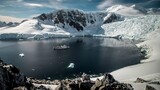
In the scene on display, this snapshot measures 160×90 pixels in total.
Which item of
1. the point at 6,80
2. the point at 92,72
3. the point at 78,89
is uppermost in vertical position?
the point at 6,80

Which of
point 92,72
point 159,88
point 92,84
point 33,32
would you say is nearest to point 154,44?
point 92,72

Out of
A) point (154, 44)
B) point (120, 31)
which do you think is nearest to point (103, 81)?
point (154, 44)

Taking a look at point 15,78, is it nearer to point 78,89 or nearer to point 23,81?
point 23,81

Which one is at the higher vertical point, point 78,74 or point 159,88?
point 159,88

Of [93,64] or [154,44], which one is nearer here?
[93,64]

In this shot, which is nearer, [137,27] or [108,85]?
[108,85]

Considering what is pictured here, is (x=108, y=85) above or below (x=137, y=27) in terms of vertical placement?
above

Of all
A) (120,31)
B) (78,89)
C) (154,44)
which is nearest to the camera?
(78,89)

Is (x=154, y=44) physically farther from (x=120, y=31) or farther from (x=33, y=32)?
(x=33, y=32)

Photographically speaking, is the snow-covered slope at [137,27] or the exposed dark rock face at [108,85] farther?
the snow-covered slope at [137,27]

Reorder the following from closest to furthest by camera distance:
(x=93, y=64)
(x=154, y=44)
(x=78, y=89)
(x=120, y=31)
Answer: (x=78, y=89), (x=93, y=64), (x=154, y=44), (x=120, y=31)

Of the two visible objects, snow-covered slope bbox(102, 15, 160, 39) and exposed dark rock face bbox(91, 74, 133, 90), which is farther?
snow-covered slope bbox(102, 15, 160, 39)
